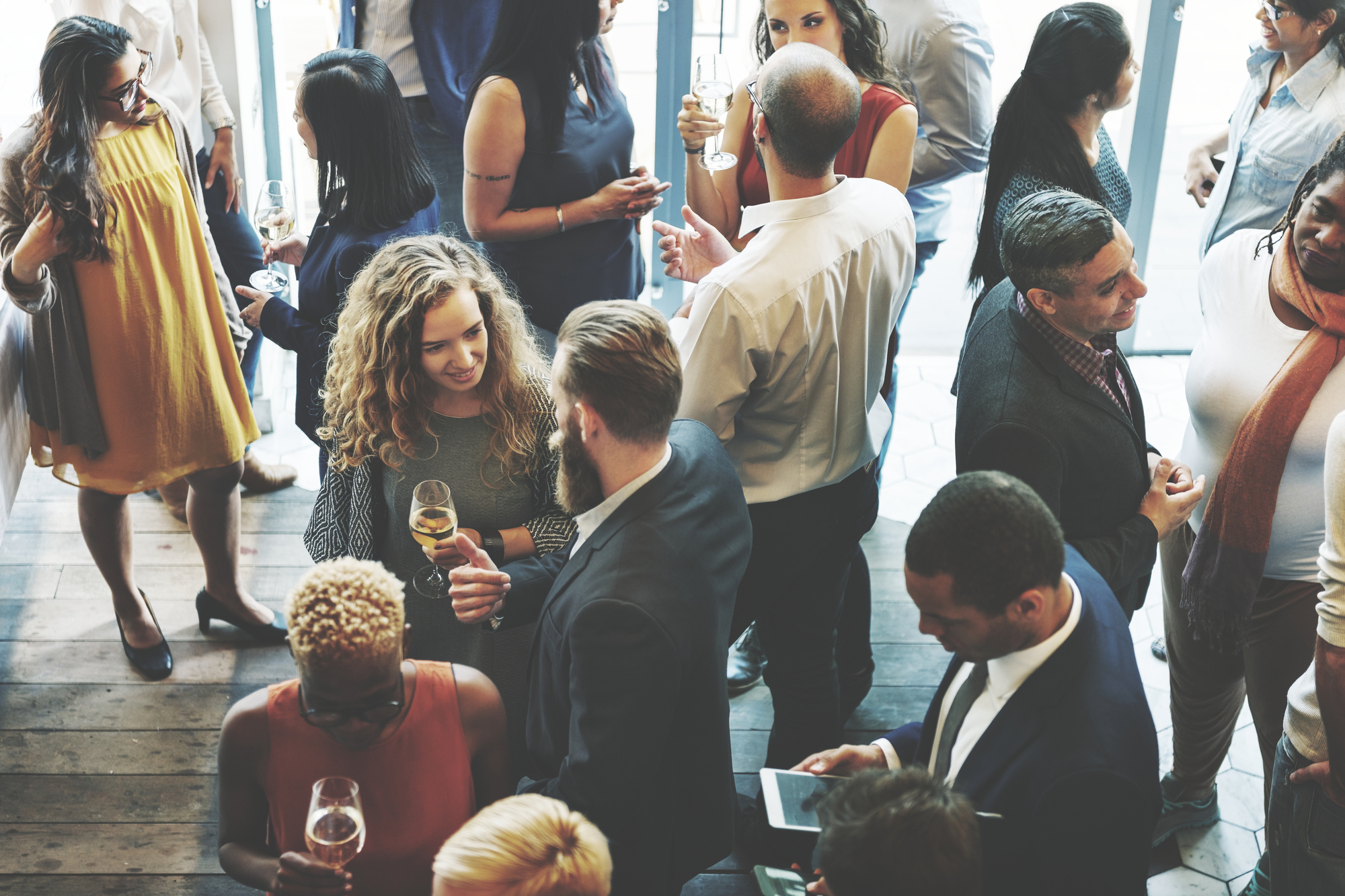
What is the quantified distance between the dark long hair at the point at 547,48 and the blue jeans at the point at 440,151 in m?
1.04

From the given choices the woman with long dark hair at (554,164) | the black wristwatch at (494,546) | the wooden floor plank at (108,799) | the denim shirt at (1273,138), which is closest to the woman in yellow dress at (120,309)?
the wooden floor plank at (108,799)

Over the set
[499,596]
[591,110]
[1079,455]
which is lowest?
[499,596]

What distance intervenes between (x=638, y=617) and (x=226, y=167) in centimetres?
301

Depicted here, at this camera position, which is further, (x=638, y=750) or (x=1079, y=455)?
(x=1079, y=455)

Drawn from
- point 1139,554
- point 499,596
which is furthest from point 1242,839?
point 499,596

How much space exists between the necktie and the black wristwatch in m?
0.99

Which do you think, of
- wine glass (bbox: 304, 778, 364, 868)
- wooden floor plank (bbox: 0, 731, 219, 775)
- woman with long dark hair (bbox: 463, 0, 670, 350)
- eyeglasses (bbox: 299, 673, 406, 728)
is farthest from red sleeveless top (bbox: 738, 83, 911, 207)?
wooden floor plank (bbox: 0, 731, 219, 775)

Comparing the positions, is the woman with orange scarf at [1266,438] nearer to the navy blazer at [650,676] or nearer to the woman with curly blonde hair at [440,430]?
the navy blazer at [650,676]

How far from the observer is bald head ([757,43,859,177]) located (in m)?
2.31

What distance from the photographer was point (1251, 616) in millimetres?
2471

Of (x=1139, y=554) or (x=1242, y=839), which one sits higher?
(x=1139, y=554)

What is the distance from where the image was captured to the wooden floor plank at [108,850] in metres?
2.68

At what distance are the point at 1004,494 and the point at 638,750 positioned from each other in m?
0.68

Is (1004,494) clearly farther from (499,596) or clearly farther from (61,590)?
(61,590)
